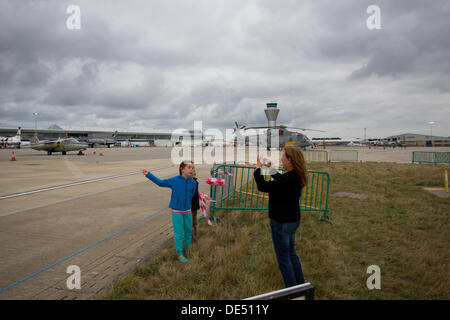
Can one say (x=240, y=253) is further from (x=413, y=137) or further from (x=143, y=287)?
(x=413, y=137)

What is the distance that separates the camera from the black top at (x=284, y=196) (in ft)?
9.65

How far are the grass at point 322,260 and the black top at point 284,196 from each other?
3.37 ft

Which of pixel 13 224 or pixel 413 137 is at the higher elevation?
pixel 413 137

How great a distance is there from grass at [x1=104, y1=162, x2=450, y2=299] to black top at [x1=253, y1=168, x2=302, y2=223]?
1.03m

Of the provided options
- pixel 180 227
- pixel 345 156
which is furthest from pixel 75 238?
pixel 345 156

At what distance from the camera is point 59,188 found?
32.1 ft

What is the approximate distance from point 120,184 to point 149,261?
25.6ft

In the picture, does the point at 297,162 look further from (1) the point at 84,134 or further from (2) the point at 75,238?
(1) the point at 84,134

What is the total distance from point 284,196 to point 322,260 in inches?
69.7

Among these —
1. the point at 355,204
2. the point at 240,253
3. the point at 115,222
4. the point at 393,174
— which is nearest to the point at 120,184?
the point at 115,222

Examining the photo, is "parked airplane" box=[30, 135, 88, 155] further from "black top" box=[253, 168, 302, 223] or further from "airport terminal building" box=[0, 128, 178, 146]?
"airport terminal building" box=[0, 128, 178, 146]

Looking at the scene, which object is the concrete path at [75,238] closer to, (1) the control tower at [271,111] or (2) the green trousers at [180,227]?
(2) the green trousers at [180,227]

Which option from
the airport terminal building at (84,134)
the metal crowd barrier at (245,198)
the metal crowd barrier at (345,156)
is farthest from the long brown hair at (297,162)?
the airport terminal building at (84,134)

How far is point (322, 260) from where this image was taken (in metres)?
4.01
